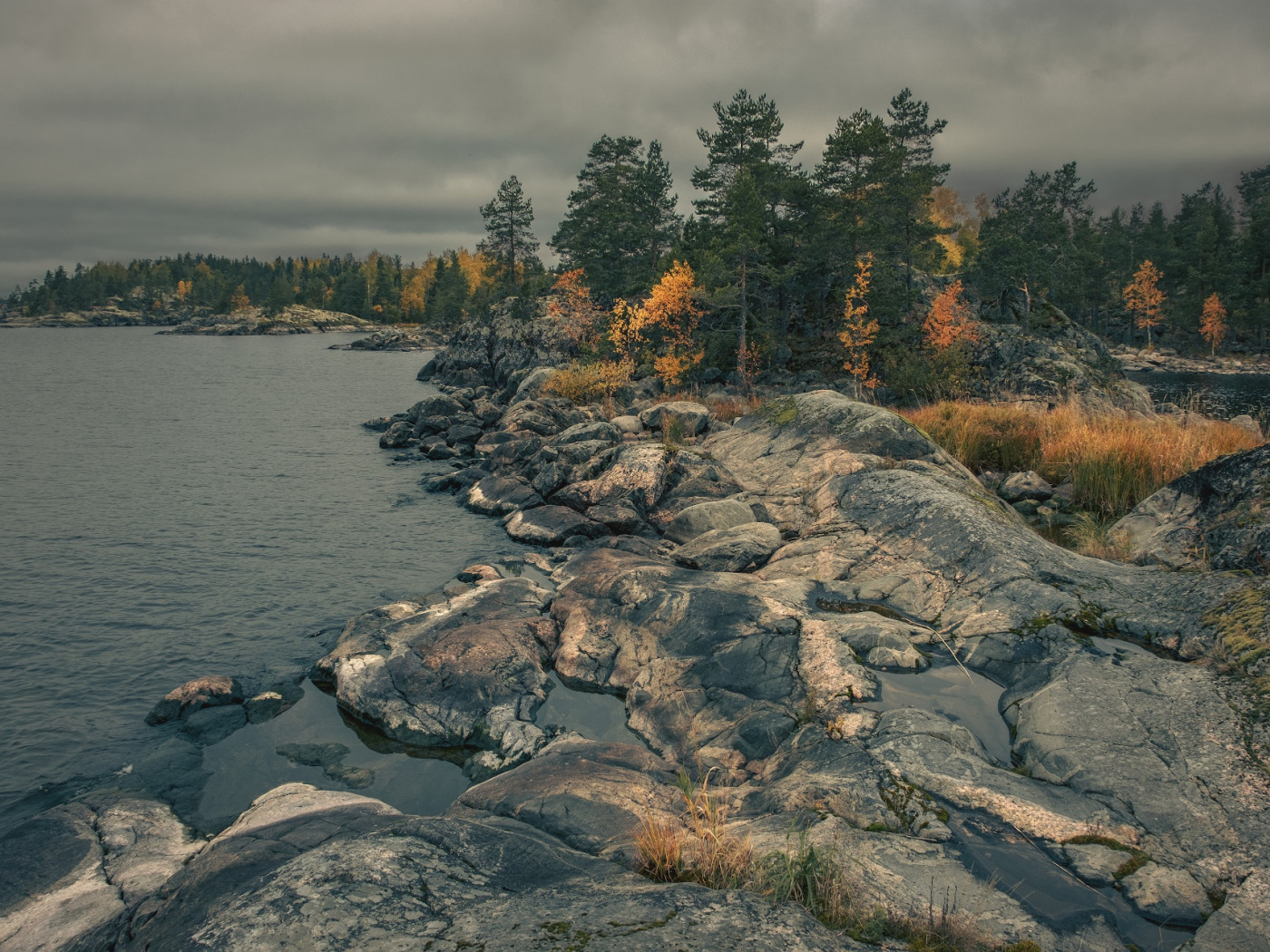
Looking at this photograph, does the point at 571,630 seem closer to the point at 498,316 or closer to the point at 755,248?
the point at 755,248

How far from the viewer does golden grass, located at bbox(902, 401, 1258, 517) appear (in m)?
12.1

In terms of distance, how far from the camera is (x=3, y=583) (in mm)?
14734

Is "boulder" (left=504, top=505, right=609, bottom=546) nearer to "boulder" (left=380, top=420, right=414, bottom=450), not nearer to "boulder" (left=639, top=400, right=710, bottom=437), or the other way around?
"boulder" (left=639, top=400, right=710, bottom=437)

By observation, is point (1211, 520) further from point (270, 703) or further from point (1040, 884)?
point (270, 703)

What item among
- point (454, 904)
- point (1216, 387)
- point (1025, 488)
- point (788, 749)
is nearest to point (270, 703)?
point (454, 904)

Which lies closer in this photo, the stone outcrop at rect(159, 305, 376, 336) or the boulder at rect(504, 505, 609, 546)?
the boulder at rect(504, 505, 609, 546)

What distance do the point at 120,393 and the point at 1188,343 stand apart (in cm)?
12257

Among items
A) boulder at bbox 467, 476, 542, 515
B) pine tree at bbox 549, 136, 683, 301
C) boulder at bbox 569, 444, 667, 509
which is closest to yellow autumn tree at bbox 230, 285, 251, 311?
pine tree at bbox 549, 136, 683, 301

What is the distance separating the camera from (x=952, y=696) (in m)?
7.53

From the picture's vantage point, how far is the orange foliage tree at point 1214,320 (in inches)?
3169

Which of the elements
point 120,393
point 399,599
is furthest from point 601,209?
point 399,599

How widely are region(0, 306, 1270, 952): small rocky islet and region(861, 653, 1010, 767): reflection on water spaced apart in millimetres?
96

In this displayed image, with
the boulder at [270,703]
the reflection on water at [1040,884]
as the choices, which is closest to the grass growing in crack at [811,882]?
the reflection on water at [1040,884]

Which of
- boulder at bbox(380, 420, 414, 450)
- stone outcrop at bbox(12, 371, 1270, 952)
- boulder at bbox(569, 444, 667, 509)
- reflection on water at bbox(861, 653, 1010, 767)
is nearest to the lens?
stone outcrop at bbox(12, 371, 1270, 952)
